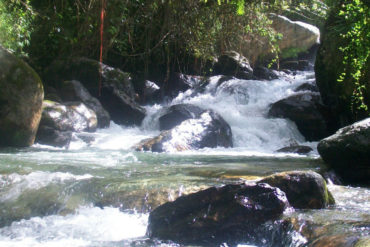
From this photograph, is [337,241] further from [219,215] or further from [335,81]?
[335,81]

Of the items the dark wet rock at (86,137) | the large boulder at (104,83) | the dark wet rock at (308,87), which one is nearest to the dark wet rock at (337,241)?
the dark wet rock at (86,137)

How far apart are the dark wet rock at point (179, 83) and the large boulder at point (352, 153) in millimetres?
8828

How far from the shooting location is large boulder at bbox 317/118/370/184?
565 cm

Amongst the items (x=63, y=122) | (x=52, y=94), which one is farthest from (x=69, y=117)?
(x=52, y=94)

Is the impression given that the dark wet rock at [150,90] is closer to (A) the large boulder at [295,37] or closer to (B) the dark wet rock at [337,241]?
(A) the large boulder at [295,37]

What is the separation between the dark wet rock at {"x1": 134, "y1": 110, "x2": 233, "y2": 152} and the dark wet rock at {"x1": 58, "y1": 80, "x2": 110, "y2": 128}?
2578mm

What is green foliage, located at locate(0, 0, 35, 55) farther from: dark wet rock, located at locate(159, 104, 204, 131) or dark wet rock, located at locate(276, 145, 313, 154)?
dark wet rock, located at locate(276, 145, 313, 154)

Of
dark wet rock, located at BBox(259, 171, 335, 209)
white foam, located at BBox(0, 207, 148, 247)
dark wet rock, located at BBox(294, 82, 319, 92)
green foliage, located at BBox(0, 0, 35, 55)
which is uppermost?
green foliage, located at BBox(0, 0, 35, 55)

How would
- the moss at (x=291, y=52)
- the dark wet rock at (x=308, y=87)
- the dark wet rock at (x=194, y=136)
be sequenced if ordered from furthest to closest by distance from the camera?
the moss at (x=291, y=52) → the dark wet rock at (x=308, y=87) → the dark wet rock at (x=194, y=136)

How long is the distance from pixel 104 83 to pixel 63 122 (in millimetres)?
2846

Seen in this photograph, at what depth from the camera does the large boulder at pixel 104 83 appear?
39.5 ft

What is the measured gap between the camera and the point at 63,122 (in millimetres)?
9477

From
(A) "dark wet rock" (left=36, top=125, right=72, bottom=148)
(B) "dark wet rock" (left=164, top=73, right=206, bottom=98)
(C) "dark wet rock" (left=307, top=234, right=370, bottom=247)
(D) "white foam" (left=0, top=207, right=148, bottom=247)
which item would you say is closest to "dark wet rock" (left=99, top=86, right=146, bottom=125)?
(B) "dark wet rock" (left=164, top=73, right=206, bottom=98)

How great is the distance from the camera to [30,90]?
8.30 meters
